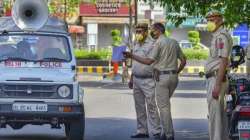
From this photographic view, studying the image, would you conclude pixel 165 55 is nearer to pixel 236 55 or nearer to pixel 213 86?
pixel 236 55

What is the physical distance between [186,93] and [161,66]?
1462 cm

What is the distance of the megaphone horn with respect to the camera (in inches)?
574

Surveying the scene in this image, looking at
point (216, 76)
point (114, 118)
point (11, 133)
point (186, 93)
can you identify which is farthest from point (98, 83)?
point (216, 76)

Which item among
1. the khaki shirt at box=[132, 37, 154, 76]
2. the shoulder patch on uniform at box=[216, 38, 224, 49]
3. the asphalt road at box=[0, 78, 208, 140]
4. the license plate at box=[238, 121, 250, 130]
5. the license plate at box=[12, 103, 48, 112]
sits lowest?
the asphalt road at box=[0, 78, 208, 140]

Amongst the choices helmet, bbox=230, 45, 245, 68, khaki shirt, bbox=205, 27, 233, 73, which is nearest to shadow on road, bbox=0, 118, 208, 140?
helmet, bbox=230, 45, 245, 68

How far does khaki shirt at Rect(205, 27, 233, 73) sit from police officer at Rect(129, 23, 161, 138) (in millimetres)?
2962

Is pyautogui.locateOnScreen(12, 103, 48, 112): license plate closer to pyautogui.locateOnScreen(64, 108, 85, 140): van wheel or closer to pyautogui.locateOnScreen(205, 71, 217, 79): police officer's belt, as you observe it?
pyautogui.locateOnScreen(64, 108, 85, 140): van wheel

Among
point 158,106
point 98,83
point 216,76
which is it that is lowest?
point 98,83

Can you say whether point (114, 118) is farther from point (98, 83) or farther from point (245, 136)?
point (98, 83)

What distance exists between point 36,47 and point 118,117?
5.39m

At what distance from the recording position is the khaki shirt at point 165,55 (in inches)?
563

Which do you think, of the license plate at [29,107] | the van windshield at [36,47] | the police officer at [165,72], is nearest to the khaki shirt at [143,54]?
the police officer at [165,72]

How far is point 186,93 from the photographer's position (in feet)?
94.5

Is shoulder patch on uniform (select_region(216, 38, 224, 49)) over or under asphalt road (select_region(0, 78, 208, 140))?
over
